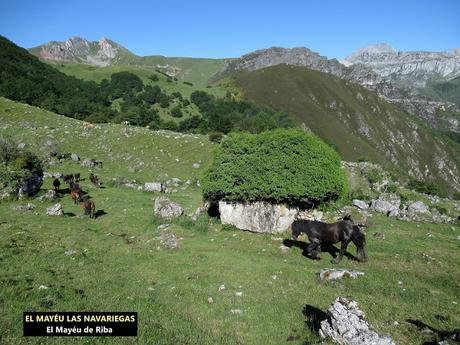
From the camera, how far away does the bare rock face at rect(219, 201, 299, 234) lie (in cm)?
2370

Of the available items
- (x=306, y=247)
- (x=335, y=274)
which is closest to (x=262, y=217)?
(x=306, y=247)

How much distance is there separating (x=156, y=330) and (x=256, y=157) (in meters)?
16.0

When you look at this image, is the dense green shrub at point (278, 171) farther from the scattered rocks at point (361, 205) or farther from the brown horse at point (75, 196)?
the brown horse at point (75, 196)

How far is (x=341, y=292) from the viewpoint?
562 inches

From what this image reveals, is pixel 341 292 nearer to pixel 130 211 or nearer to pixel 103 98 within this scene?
pixel 130 211

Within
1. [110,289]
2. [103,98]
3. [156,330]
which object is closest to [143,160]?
[110,289]

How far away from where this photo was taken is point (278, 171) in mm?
23781

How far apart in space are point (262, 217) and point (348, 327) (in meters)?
14.2

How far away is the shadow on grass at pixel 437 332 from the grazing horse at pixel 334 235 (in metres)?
6.73

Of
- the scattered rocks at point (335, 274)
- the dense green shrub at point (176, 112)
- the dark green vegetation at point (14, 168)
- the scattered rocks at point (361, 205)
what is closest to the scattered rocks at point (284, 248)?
the scattered rocks at point (335, 274)

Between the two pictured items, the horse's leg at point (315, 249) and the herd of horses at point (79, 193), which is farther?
the herd of horses at point (79, 193)

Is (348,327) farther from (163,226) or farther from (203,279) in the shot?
(163,226)

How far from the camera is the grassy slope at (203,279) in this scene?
36.6 feet

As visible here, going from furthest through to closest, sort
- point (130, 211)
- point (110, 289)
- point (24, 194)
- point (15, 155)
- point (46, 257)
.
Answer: point (15, 155) < point (24, 194) < point (130, 211) < point (46, 257) < point (110, 289)
